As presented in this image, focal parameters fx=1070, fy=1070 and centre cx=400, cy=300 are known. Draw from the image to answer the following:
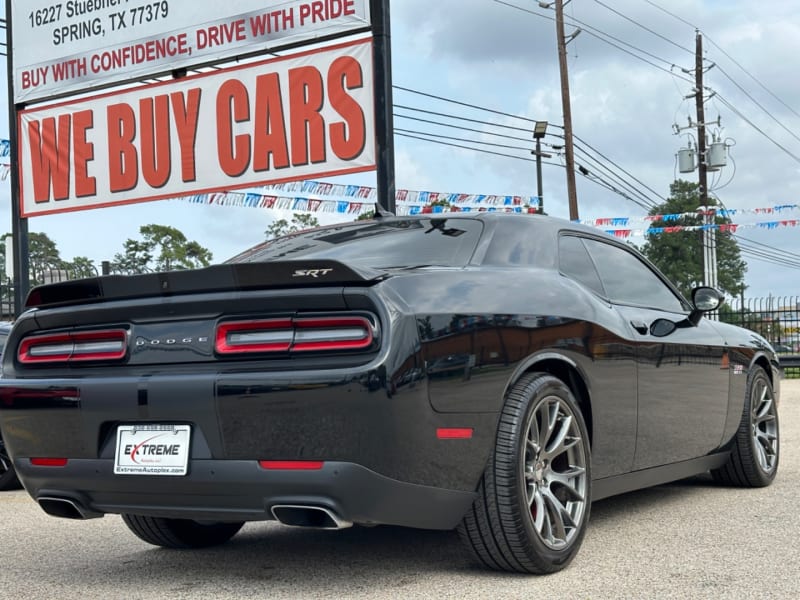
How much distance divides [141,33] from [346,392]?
431 inches

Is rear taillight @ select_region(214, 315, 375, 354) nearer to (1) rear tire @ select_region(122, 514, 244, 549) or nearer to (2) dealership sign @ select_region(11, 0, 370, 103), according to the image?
(1) rear tire @ select_region(122, 514, 244, 549)

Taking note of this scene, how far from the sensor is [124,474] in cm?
389

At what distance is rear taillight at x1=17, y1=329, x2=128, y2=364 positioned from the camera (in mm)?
4035

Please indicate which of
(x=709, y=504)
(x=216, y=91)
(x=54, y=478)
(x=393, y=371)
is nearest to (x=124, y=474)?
(x=54, y=478)

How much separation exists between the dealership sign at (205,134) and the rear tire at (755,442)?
5.23 meters

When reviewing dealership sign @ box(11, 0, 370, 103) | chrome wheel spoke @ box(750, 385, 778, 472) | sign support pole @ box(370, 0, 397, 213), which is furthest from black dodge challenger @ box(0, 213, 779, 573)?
dealership sign @ box(11, 0, 370, 103)

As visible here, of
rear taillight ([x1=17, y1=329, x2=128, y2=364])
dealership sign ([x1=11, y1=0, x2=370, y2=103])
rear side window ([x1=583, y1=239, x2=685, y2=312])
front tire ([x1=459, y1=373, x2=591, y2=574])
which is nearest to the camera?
front tire ([x1=459, y1=373, x2=591, y2=574])

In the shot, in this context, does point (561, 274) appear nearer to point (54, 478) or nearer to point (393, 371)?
point (393, 371)

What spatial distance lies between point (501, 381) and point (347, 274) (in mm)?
741

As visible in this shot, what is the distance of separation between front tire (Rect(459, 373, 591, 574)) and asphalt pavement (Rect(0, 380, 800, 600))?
12 cm

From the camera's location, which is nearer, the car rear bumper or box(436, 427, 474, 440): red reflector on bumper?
the car rear bumper

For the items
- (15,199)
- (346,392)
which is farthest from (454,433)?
A: (15,199)

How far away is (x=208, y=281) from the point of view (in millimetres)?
3887

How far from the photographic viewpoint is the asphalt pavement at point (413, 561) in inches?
154
